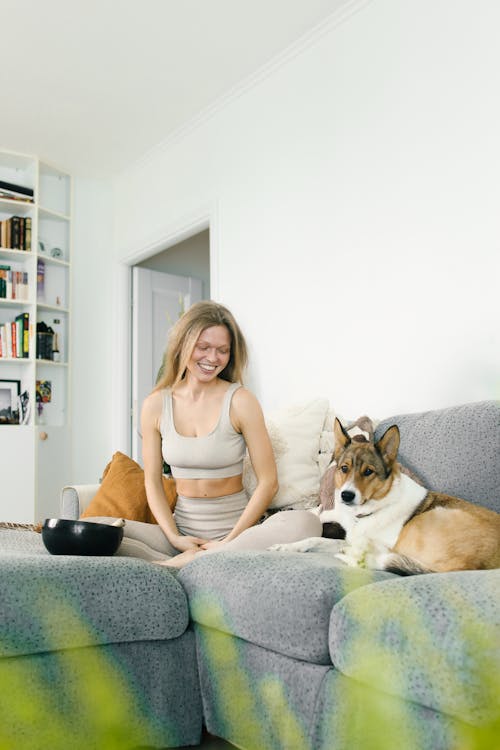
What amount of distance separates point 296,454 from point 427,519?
88 cm

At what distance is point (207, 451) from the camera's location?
2.21 metres

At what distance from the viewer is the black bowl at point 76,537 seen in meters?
1.66

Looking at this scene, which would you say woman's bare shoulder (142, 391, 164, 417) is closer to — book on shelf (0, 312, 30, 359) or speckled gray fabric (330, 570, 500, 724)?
speckled gray fabric (330, 570, 500, 724)

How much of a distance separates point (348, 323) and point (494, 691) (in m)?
3.10

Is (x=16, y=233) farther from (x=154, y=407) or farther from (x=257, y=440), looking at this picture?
(x=257, y=440)

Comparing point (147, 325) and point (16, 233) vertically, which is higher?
point (16, 233)

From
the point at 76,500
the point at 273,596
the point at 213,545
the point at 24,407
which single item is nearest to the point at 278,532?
the point at 213,545

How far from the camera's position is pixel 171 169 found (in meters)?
4.67

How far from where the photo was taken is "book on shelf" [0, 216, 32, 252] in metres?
4.91

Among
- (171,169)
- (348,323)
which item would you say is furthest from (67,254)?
(348,323)

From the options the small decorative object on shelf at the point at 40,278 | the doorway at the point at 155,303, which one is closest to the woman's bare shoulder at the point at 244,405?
the doorway at the point at 155,303

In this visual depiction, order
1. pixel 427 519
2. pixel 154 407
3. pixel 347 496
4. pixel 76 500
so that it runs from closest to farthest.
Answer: pixel 427 519 < pixel 347 496 < pixel 154 407 < pixel 76 500

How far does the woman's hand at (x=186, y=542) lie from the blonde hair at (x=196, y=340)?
20.0 inches

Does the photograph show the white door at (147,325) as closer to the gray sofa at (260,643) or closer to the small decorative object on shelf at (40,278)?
the small decorative object on shelf at (40,278)
